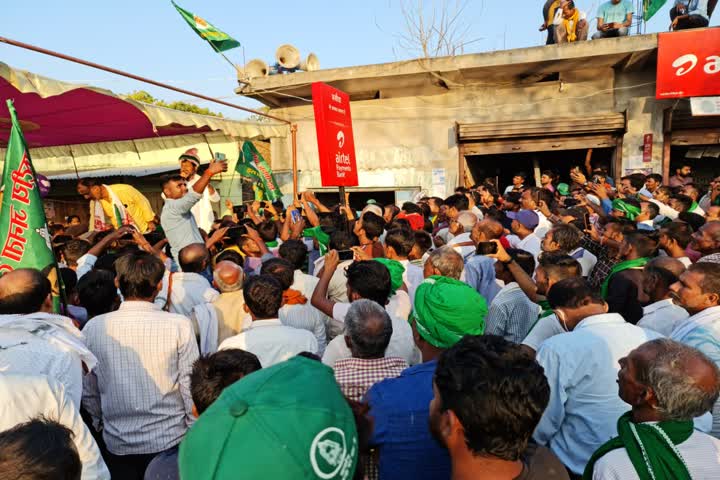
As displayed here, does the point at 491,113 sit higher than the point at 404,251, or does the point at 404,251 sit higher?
the point at 491,113

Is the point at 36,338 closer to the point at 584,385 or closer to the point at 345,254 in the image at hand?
the point at 584,385

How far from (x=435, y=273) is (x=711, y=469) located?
201cm

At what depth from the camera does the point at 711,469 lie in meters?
1.58

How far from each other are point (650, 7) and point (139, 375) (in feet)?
41.0

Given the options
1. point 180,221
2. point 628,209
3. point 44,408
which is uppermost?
point 180,221

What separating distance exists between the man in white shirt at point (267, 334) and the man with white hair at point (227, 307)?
1.74 feet

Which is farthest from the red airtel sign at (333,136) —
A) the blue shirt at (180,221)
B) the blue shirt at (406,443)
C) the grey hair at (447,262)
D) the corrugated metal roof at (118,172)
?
the corrugated metal roof at (118,172)

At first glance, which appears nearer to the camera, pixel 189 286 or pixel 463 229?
pixel 189 286

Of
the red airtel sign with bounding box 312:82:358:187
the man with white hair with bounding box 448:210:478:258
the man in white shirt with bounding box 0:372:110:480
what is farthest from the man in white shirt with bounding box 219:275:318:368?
the red airtel sign with bounding box 312:82:358:187

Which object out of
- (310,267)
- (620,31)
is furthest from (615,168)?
(310,267)

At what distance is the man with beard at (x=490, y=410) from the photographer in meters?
1.35

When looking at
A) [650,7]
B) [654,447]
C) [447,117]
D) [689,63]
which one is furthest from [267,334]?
[650,7]

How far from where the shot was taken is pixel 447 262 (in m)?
3.39

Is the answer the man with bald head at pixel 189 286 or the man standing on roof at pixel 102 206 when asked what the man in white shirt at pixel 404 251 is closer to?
the man with bald head at pixel 189 286
